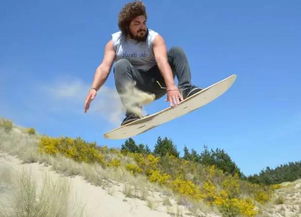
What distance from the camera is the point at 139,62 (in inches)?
192

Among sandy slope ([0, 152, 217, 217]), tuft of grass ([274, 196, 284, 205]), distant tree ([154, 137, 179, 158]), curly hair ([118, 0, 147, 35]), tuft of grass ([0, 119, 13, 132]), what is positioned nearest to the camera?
curly hair ([118, 0, 147, 35])

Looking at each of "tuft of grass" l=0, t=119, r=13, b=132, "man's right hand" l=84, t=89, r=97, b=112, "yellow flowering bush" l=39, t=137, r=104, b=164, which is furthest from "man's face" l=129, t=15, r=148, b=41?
"tuft of grass" l=0, t=119, r=13, b=132

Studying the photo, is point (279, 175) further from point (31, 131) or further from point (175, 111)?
point (175, 111)

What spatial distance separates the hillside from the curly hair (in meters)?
2.61

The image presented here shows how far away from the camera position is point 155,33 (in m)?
4.93

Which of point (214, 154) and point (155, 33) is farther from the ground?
point (214, 154)

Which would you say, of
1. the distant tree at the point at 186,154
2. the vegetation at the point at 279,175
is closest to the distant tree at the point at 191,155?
the distant tree at the point at 186,154

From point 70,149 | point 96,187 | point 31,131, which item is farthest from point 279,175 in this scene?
point 96,187

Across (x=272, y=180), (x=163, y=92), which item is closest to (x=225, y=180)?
(x=272, y=180)

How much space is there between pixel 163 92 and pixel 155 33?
2.31 feet

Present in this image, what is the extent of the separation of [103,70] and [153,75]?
586 millimetres

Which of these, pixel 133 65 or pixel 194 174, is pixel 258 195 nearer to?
pixel 194 174

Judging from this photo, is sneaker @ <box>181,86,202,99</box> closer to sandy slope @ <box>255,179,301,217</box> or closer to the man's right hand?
the man's right hand

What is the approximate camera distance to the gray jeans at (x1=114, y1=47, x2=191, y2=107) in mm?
4668
